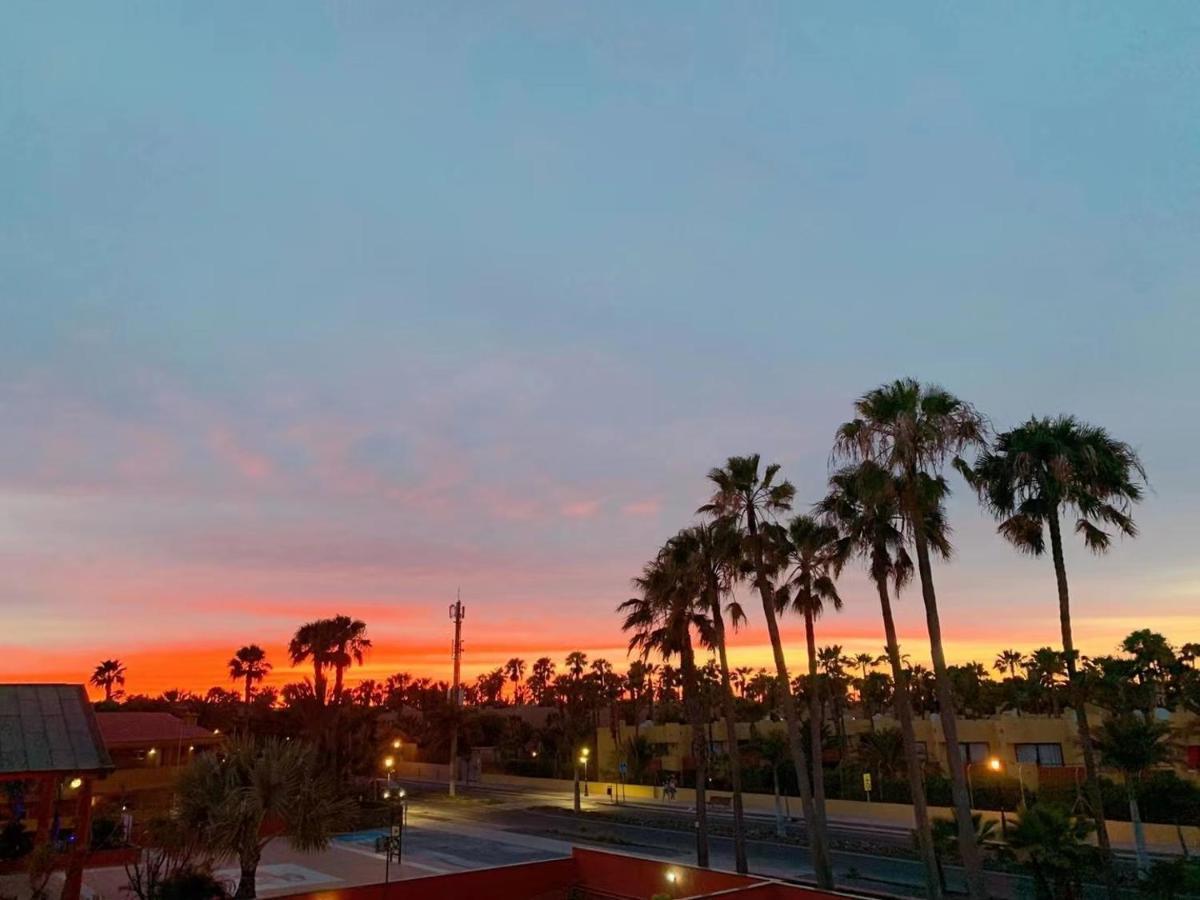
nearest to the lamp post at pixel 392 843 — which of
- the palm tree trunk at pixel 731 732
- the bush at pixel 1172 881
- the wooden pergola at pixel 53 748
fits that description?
the wooden pergola at pixel 53 748

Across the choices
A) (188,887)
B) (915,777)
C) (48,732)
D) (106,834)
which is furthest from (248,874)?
(915,777)

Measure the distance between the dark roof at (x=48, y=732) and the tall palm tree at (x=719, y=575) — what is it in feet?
63.4

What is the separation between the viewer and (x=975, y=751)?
2015 inches

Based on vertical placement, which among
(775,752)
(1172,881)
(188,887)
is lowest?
(1172,881)

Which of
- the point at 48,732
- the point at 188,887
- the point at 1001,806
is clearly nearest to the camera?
the point at 188,887

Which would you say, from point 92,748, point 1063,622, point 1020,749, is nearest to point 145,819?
point 92,748

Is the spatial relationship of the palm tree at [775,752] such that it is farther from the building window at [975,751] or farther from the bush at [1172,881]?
the bush at [1172,881]

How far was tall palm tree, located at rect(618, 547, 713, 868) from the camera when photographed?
100 feet

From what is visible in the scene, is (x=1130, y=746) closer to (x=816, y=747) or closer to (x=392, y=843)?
(x=816, y=747)

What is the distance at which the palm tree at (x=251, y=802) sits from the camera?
18.9 meters

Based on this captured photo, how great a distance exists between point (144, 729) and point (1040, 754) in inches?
2166

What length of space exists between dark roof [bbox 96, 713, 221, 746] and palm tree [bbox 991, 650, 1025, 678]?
279 feet

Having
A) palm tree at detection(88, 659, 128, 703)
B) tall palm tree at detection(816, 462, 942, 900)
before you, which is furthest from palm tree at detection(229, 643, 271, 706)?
tall palm tree at detection(816, 462, 942, 900)

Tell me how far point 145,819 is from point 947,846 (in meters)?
23.0
